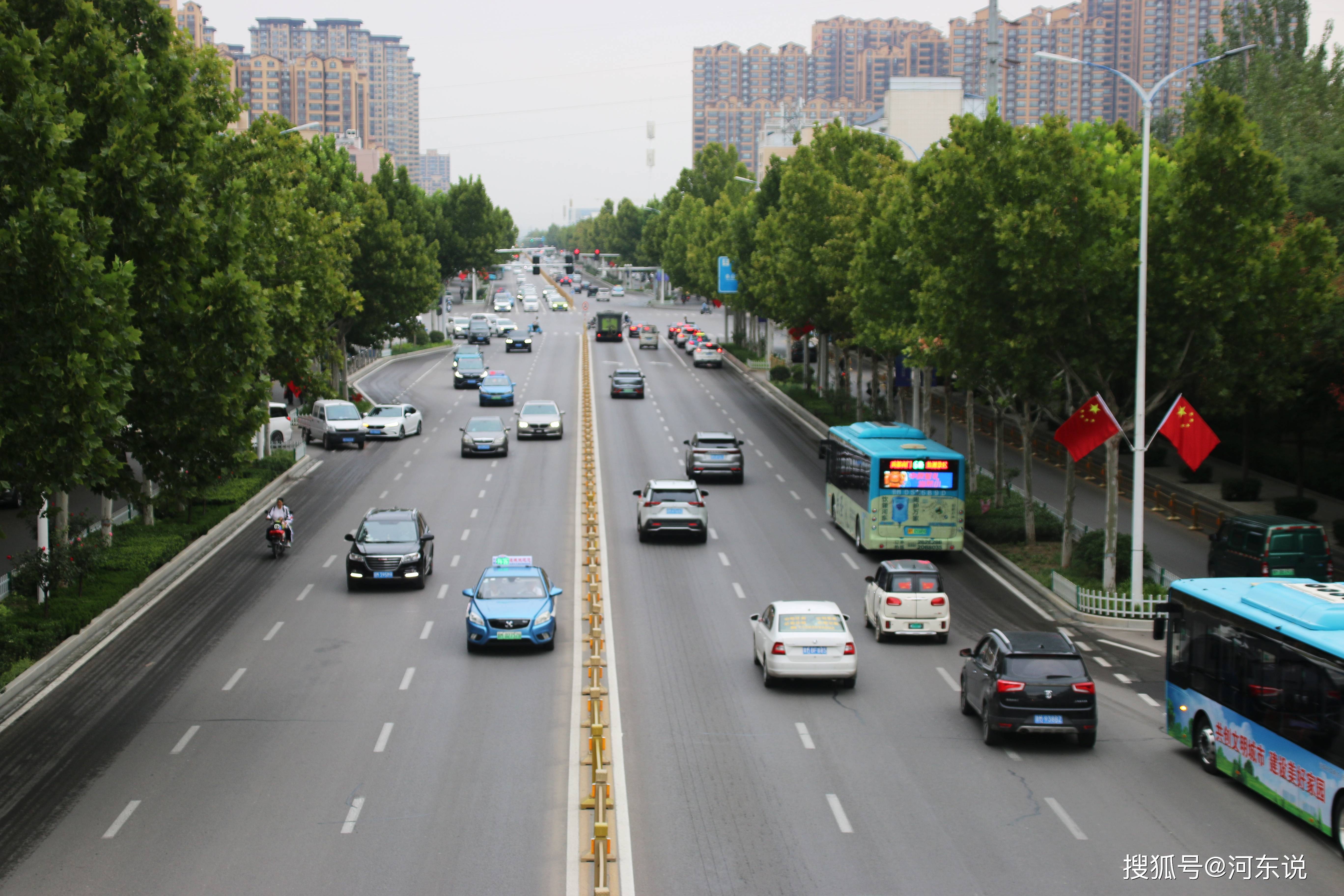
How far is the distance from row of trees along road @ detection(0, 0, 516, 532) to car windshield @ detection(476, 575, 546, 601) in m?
5.22

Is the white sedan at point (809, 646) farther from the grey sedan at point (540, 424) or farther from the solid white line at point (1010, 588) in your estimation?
the grey sedan at point (540, 424)

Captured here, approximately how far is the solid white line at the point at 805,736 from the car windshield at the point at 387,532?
13.2 metres

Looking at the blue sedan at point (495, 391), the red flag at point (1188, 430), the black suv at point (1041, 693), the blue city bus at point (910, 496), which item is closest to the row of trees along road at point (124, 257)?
the black suv at point (1041, 693)

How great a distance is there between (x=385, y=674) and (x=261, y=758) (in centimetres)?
484

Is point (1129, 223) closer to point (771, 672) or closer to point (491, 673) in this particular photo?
point (771, 672)

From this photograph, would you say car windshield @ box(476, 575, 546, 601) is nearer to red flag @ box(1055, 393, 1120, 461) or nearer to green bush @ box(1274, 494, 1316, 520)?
red flag @ box(1055, 393, 1120, 461)

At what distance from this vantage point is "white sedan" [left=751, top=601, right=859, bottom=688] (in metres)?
22.7

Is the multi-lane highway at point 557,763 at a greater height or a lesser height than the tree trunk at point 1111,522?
lesser

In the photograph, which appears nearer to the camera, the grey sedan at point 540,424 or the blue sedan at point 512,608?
the blue sedan at point 512,608

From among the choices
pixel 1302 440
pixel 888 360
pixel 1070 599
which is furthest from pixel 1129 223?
pixel 888 360

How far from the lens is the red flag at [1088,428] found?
30.8 m

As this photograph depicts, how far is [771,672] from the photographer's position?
2284 cm

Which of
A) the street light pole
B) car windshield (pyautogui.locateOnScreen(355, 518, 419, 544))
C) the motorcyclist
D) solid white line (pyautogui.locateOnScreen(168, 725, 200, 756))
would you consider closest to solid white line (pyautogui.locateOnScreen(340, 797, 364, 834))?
solid white line (pyautogui.locateOnScreen(168, 725, 200, 756))

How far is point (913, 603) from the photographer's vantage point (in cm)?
2670
